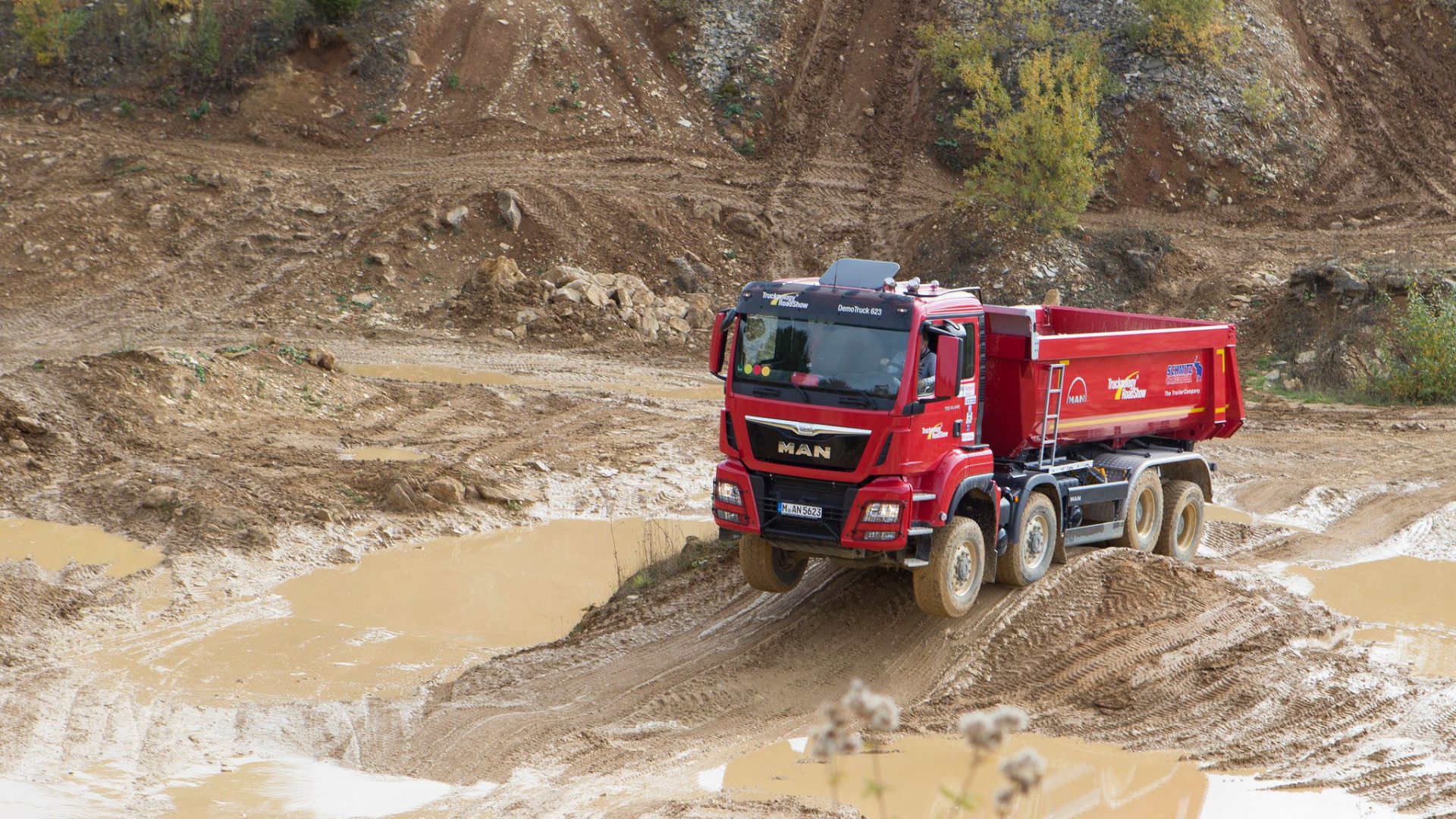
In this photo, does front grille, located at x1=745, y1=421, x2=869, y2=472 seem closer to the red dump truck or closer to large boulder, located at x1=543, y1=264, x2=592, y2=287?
the red dump truck

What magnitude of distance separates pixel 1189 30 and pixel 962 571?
86.3 feet

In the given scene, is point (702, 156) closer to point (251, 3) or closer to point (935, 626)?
point (251, 3)

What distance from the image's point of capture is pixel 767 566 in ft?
37.5

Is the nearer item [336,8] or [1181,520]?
[1181,520]

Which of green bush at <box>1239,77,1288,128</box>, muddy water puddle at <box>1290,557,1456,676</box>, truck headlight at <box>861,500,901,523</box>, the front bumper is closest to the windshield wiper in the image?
the front bumper

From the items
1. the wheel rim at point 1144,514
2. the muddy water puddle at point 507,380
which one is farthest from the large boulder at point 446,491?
the wheel rim at point 1144,514

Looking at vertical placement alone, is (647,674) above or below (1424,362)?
below

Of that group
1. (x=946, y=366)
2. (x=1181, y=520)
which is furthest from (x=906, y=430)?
(x=1181, y=520)

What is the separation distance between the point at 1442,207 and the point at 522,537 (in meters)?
25.1

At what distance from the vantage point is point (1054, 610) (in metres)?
11.5

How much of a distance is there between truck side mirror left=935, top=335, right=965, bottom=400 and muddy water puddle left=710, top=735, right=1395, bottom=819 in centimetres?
276

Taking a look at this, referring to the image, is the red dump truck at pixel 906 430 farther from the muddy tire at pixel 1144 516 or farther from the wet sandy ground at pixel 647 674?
the wet sandy ground at pixel 647 674

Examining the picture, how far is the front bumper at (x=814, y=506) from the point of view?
33.3 feet

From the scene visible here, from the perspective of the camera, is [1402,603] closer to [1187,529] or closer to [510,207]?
[1187,529]
